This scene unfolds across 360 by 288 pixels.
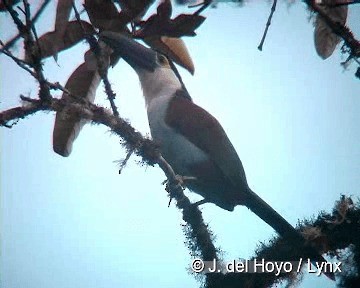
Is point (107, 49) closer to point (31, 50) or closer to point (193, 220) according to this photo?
point (31, 50)

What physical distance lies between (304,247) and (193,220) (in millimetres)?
519

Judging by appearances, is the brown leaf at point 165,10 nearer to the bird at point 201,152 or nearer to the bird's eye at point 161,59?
the bird at point 201,152

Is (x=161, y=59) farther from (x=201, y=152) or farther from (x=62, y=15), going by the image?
(x=62, y=15)

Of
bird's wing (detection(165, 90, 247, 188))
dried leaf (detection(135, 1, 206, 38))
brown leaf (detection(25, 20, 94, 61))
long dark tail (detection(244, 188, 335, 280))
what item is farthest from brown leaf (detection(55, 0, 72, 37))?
long dark tail (detection(244, 188, 335, 280))

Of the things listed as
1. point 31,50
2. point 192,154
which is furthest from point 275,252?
point 31,50

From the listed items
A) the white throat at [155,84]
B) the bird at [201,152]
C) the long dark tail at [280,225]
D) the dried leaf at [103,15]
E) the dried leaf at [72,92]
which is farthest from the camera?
Answer: the white throat at [155,84]

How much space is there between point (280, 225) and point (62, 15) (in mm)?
1402

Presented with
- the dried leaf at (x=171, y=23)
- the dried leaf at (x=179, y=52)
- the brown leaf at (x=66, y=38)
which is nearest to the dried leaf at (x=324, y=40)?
the dried leaf at (x=179, y=52)

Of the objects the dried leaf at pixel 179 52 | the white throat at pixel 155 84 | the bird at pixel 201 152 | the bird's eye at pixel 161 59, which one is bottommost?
the bird at pixel 201 152

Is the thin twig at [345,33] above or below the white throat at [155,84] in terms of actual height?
below

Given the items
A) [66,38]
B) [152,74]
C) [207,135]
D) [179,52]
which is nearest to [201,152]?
[207,135]

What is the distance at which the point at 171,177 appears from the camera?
182cm

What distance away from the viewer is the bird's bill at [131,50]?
5.60 feet

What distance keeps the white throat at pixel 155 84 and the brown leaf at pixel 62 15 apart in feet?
3.98
